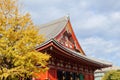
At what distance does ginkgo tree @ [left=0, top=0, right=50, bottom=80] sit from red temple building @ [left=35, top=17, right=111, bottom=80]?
2.25m

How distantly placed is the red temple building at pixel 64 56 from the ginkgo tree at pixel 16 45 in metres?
2.25

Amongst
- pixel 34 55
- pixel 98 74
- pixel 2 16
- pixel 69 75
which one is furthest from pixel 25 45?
pixel 98 74

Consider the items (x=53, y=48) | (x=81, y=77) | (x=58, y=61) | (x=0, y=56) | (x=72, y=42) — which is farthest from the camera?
(x=72, y=42)

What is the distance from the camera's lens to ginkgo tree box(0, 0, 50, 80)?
13.6 meters

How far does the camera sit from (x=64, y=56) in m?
19.2

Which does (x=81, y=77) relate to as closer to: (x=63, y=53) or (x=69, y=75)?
(x=69, y=75)

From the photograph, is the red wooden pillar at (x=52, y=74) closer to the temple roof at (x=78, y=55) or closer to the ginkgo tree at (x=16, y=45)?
the temple roof at (x=78, y=55)

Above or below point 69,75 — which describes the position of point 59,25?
above

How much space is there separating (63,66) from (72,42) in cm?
534

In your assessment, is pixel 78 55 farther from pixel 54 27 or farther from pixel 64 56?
pixel 54 27

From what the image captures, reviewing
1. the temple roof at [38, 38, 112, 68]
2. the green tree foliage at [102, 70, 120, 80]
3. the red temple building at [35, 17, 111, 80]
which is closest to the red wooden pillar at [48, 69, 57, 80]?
the red temple building at [35, 17, 111, 80]

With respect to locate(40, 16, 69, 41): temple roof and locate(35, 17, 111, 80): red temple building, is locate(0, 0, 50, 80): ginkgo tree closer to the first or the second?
locate(35, 17, 111, 80): red temple building

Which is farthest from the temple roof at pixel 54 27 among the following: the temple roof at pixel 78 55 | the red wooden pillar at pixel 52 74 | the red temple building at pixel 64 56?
the red wooden pillar at pixel 52 74

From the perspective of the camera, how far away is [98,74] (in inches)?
2235
